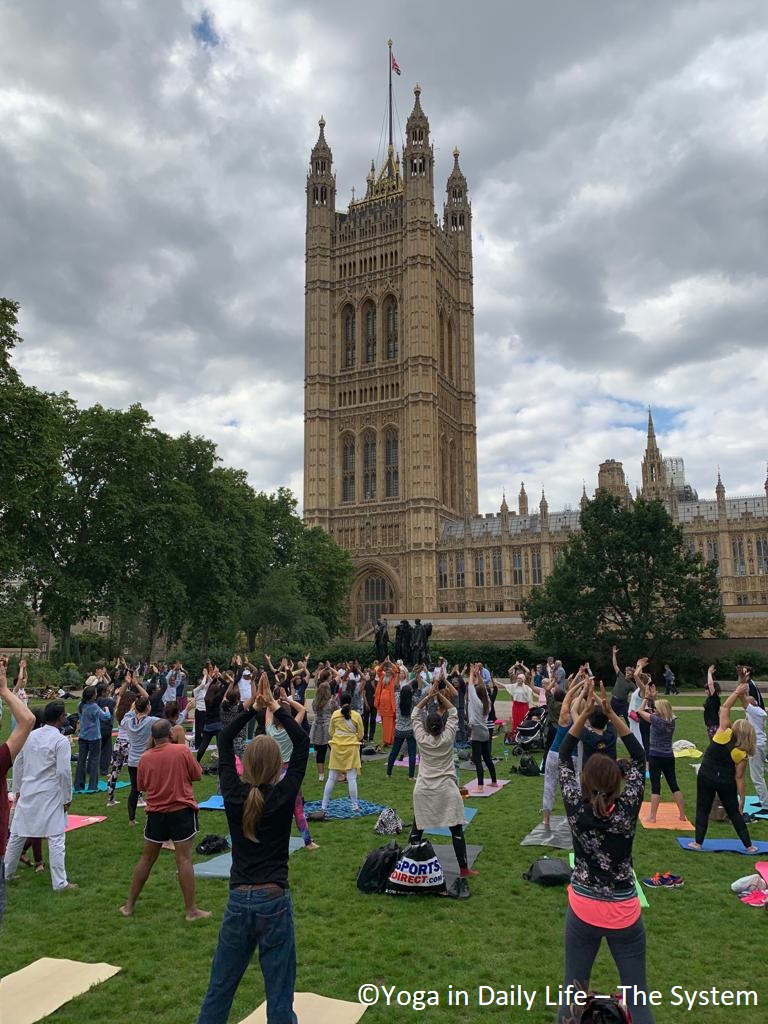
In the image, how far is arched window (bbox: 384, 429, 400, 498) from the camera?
70438 mm

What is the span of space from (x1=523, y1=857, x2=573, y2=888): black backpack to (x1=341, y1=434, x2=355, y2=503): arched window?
6427cm

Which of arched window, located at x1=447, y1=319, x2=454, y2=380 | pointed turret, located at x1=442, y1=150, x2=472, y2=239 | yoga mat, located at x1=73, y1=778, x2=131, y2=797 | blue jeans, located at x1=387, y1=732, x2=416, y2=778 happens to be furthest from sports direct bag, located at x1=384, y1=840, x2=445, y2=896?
pointed turret, located at x1=442, y1=150, x2=472, y2=239

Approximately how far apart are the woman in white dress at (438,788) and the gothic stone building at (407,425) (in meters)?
54.2

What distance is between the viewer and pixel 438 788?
780 cm

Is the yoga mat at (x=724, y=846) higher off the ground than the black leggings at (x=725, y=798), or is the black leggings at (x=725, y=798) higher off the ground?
the black leggings at (x=725, y=798)

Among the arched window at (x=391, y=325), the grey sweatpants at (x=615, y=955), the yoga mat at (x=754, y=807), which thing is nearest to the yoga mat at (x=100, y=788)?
the yoga mat at (x=754, y=807)

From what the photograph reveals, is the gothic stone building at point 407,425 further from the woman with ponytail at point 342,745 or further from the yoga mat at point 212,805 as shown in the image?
the woman with ponytail at point 342,745

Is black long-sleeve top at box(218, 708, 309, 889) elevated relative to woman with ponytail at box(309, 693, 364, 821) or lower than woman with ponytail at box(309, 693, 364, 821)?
elevated

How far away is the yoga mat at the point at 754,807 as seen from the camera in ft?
35.0

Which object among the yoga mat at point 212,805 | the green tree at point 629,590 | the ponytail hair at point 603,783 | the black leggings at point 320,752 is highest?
the green tree at point 629,590

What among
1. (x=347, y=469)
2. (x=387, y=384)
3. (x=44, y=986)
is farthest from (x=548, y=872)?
(x=387, y=384)

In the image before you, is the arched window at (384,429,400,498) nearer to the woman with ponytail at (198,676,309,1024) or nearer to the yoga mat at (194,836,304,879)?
the yoga mat at (194,836,304,879)

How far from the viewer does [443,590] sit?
66.5 metres

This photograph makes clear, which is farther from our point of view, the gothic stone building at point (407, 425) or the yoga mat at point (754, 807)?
the gothic stone building at point (407, 425)
